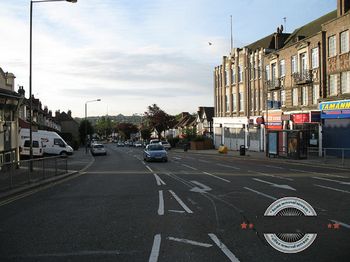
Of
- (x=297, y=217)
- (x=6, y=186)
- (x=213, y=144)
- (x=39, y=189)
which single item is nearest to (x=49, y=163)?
(x=39, y=189)

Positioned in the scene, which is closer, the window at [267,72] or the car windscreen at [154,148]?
the car windscreen at [154,148]

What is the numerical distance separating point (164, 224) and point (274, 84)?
140 feet

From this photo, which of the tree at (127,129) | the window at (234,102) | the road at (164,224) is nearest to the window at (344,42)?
the road at (164,224)

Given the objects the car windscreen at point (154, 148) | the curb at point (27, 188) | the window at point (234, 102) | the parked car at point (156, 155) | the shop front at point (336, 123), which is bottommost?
the curb at point (27, 188)

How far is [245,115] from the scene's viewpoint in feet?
201

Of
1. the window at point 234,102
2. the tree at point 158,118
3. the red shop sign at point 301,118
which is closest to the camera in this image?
the red shop sign at point 301,118

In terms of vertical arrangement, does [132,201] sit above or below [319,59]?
below

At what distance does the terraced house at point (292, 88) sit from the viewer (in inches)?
1466

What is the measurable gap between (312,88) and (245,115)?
1982 cm

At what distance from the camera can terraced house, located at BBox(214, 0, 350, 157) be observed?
1466 inches

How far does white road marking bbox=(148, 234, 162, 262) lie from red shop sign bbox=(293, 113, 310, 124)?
3606cm

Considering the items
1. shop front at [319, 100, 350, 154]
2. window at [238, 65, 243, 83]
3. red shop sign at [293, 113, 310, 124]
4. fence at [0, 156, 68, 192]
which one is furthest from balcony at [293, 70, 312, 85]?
fence at [0, 156, 68, 192]

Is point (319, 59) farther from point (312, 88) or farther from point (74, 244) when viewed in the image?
point (74, 244)

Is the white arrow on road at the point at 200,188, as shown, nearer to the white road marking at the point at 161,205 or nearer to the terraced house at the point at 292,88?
the white road marking at the point at 161,205
